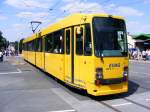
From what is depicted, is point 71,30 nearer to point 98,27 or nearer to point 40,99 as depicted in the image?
point 98,27

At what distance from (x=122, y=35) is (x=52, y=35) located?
6.40 meters

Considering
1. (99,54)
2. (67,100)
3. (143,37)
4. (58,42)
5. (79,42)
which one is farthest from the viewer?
(143,37)

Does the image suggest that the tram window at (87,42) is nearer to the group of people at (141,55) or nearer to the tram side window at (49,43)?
the tram side window at (49,43)

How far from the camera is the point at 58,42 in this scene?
16734 millimetres

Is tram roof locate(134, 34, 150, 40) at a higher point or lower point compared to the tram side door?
higher

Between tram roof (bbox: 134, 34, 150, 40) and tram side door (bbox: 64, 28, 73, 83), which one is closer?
tram side door (bbox: 64, 28, 73, 83)

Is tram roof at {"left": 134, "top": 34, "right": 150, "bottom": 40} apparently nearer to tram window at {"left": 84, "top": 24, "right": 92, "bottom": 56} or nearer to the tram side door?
the tram side door

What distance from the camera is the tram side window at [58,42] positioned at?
1582 centimetres

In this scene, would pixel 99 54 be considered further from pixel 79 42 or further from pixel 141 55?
pixel 141 55

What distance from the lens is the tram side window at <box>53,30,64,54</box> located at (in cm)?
1582

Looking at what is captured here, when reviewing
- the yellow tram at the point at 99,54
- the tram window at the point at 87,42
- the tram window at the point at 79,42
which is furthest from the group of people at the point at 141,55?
the tram window at the point at 87,42

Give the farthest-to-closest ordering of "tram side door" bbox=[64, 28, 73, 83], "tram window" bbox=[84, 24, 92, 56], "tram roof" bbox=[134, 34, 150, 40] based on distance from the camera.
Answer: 1. "tram roof" bbox=[134, 34, 150, 40]
2. "tram side door" bbox=[64, 28, 73, 83]
3. "tram window" bbox=[84, 24, 92, 56]

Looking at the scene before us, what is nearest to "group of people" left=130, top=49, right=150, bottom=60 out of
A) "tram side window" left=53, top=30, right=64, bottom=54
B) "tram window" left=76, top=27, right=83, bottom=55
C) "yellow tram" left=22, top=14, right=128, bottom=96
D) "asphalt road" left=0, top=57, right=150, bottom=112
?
"tram side window" left=53, top=30, right=64, bottom=54

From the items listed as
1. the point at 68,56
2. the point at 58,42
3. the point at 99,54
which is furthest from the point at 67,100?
the point at 58,42
